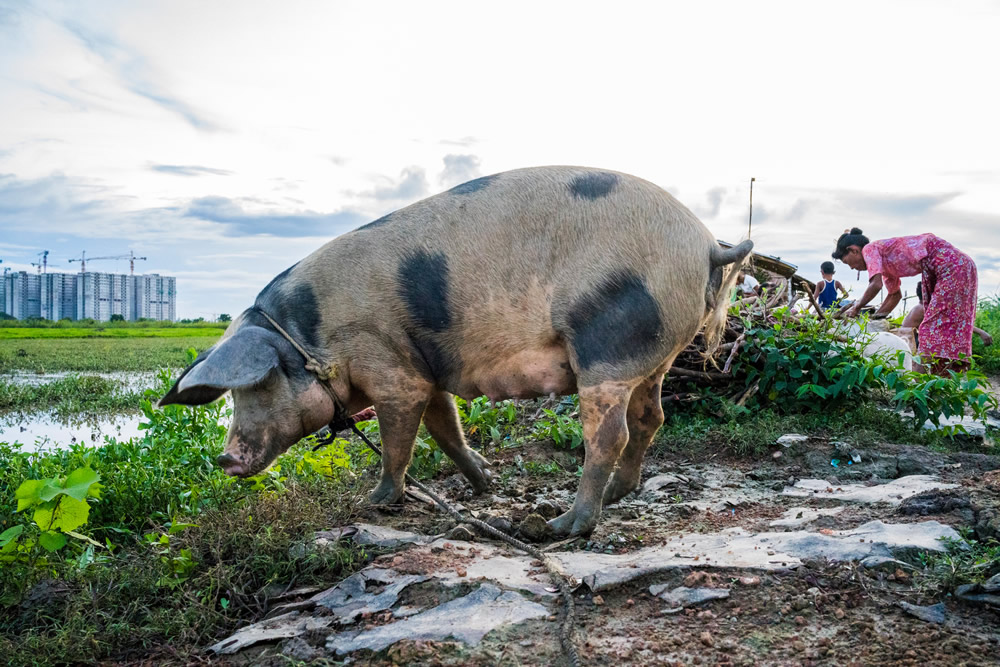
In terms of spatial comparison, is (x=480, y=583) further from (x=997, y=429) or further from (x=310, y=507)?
(x=997, y=429)

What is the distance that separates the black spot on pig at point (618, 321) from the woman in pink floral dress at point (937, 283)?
4.54m

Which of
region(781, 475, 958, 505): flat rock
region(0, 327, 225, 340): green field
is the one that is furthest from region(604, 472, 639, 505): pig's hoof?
region(0, 327, 225, 340): green field

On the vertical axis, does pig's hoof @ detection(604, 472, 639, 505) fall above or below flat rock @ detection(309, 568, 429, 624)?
above

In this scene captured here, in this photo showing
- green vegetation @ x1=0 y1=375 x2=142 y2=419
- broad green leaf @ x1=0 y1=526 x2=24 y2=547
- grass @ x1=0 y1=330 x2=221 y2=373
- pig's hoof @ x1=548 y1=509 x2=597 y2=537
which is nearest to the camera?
broad green leaf @ x1=0 y1=526 x2=24 y2=547

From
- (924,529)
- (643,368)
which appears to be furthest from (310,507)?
(924,529)

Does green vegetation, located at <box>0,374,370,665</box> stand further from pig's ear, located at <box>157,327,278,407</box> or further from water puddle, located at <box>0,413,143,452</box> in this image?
water puddle, located at <box>0,413,143,452</box>

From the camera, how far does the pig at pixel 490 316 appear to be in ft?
12.1

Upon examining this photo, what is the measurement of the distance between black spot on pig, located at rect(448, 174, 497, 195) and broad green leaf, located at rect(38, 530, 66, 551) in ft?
7.81

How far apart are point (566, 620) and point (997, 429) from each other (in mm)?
4723

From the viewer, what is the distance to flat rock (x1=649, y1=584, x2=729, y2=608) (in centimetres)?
289

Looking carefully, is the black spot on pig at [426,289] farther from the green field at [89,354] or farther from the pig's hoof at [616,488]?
the green field at [89,354]

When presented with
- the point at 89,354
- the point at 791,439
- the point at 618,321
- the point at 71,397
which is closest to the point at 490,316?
the point at 618,321

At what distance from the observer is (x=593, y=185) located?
3873mm

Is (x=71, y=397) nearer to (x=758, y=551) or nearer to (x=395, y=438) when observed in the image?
(x=395, y=438)
